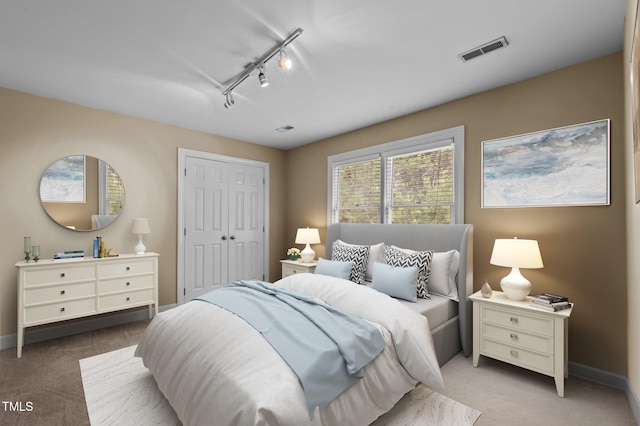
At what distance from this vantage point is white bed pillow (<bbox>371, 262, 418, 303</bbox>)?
2783 millimetres

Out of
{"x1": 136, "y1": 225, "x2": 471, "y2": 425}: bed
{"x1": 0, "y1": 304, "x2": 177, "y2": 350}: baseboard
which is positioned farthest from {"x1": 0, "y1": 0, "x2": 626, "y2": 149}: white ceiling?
{"x1": 0, "y1": 304, "x2": 177, "y2": 350}: baseboard

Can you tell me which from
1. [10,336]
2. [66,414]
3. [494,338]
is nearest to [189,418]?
[66,414]

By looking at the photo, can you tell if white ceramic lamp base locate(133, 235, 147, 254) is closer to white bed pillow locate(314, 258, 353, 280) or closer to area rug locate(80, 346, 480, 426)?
area rug locate(80, 346, 480, 426)

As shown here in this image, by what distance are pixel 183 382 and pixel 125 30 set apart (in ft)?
7.91

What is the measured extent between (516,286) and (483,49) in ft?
6.48

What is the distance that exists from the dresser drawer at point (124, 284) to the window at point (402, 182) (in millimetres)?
2644

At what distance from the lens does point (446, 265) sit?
9.82ft

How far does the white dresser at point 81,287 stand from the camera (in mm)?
2924

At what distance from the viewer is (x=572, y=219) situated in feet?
8.49

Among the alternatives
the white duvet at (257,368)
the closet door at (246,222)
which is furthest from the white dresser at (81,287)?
the closet door at (246,222)

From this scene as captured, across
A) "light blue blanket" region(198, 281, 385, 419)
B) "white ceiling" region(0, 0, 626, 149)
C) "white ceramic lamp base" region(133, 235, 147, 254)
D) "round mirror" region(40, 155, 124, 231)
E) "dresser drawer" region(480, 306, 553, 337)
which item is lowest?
"dresser drawer" region(480, 306, 553, 337)

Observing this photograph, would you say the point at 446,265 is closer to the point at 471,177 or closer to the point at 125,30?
the point at 471,177

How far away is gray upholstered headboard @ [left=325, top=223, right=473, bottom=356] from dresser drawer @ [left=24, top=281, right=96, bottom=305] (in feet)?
9.49

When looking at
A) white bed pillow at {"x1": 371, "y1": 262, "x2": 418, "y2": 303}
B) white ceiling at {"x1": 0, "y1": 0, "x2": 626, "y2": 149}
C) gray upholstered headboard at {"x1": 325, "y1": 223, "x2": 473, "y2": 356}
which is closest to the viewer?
white ceiling at {"x1": 0, "y1": 0, "x2": 626, "y2": 149}
